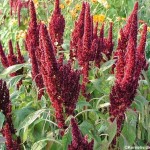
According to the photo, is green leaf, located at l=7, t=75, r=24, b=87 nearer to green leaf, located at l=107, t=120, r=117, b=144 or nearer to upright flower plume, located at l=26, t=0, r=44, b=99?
upright flower plume, located at l=26, t=0, r=44, b=99

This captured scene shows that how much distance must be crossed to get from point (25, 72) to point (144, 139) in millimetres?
966

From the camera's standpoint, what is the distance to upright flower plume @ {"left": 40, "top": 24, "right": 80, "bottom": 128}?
72.5 inches

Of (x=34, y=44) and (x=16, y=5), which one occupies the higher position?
(x=16, y=5)

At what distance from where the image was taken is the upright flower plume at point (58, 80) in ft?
6.04

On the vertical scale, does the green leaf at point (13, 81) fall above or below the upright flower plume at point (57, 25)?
below

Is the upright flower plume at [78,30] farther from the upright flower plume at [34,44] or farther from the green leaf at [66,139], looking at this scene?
the green leaf at [66,139]

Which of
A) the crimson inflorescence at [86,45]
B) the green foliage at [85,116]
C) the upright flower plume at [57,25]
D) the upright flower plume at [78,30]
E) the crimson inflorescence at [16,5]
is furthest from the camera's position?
the crimson inflorescence at [16,5]

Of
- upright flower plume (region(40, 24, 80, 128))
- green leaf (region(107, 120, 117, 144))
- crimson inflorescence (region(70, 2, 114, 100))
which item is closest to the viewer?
upright flower plume (region(40, 24, 80, 128))

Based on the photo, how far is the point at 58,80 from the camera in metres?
1.90

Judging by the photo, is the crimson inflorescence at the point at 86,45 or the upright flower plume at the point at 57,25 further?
the upright flower plume at the point at 57,25

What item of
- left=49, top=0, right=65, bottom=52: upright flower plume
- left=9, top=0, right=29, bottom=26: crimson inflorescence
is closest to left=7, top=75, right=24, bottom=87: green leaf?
left=49, top=0, right=65, bottom=52: upright flower plume

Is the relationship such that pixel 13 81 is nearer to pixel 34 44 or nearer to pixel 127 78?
pixel 34 44

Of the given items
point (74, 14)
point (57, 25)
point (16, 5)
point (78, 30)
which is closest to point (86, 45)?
point (78, 30)

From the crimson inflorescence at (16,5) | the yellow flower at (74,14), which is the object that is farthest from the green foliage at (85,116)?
the crimson inflorescence at (16,5)
